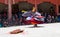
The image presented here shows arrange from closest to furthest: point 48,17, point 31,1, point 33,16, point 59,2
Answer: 1. point 33,16
2. point 48,17
3. point 31,1
4. point 59,2

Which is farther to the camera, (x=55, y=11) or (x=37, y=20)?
(x=55, y=11)

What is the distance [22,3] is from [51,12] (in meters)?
2.55

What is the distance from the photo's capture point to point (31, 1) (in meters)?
17.8

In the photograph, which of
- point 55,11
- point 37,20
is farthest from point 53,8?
point 37,20

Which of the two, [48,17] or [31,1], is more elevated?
[31,1]

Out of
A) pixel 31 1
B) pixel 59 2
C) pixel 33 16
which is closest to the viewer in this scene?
pixel 33 16

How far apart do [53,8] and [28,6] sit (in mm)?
2219

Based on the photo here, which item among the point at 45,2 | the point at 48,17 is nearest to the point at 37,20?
the point at 48,17

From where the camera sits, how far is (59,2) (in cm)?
1909

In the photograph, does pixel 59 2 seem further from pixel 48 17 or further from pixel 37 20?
pixel 37 20

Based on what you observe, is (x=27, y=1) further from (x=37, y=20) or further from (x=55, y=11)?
(x=37, y=20)

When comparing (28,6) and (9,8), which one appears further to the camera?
(28,6)

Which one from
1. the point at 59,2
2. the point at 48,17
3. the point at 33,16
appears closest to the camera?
the point at 33,16

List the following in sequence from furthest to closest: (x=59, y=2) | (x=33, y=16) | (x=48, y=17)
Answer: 1. (x=59, y=2)
2. (x=48, y=17)
3. (x=33, y=16)
